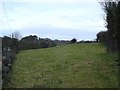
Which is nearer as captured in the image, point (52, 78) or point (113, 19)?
point (52, 78)

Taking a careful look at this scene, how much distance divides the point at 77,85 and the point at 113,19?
1083cm

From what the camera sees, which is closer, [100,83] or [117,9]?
[100,83]

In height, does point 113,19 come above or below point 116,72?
above

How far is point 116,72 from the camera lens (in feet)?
61.8

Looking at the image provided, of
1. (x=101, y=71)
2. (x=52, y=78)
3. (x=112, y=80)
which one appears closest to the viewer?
(x=112, y=80)

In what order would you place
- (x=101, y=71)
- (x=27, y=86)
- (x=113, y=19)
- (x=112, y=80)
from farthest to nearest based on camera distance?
(x=113, y=19), (x=101, y=71), (x=112, y=80), (x=27, y=86)

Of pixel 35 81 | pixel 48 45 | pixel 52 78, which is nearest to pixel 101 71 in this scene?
pixel 52 78

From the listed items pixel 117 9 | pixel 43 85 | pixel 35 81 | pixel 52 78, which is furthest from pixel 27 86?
pixel 117 9

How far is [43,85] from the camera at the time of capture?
15.3m

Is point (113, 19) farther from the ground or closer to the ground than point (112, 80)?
farther from the ground

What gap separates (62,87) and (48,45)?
4574 centimetres

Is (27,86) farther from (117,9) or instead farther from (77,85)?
(117,9)

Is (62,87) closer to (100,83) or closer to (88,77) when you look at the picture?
(100,83)

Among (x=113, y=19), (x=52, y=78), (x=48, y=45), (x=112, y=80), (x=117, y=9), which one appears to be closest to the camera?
(x=112, y=80)
